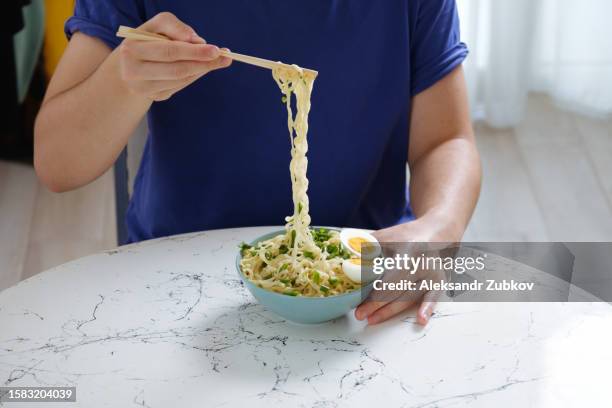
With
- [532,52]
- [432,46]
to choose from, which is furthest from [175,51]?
[532,52]

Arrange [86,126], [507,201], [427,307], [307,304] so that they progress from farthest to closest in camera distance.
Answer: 1. [507,201]
2. [86,126]
3. [427,307]
4. [307,304]

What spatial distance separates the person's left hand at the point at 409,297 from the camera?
1302 millimetres

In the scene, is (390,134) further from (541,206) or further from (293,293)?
(541,206)

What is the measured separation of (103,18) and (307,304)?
27.1 inches

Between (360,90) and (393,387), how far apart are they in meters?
0.71

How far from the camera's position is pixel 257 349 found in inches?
48.8

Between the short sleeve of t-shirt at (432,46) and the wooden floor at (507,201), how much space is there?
142 centimetres

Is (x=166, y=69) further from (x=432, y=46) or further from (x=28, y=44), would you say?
(x=28, y=44)

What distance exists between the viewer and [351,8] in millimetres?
1607

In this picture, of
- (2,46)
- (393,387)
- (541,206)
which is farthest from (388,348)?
(2,46)

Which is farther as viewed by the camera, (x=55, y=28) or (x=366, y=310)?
(x=55, y=28)

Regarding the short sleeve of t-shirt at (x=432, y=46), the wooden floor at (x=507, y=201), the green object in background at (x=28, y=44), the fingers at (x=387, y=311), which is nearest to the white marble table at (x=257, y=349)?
the fingers at (x=387, y=311)

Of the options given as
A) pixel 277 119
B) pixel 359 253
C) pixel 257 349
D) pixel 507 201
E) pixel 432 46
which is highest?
pixel 432 46

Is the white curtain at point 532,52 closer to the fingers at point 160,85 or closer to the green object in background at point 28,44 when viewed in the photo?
the green object in background at point 28,44
